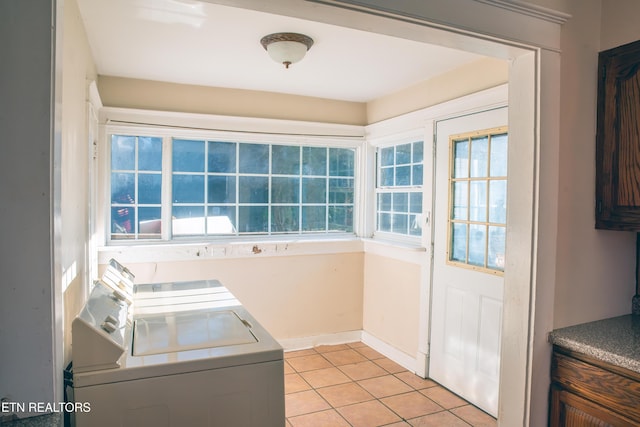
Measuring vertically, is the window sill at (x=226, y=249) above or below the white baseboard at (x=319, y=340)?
above

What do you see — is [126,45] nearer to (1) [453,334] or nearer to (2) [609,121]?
(2) [609,121]

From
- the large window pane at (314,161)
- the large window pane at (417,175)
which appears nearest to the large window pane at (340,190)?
the large window pane at (314,161)

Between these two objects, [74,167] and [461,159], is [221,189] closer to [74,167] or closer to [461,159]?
[74,167]

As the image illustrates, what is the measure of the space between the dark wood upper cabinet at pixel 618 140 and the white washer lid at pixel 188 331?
156cm

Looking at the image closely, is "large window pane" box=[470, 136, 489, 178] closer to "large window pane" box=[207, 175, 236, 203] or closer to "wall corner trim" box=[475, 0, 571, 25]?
"wall corner trim" box=[475, 0, 571, 25]

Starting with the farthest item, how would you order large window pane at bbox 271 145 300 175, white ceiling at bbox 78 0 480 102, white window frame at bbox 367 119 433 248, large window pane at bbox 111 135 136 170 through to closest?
large window pane at bbox 271 145 300 175 → large window pane at bbox 111 135 136 170 → white window frame at bbox 367 119 433 248 → white ceiling at bbox 78 0 480 102

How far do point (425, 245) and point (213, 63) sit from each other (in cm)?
213

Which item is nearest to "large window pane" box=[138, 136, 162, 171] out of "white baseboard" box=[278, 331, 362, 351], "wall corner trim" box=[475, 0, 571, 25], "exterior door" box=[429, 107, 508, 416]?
"white baseboard" box=[278, 331, 362, 351]

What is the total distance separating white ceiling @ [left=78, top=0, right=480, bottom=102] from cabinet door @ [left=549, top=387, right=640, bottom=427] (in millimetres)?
2052

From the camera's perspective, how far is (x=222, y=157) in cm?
402

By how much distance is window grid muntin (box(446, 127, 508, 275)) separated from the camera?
9.57 ft

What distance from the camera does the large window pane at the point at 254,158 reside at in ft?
13.4

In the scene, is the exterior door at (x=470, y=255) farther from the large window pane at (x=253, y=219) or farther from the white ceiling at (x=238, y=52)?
the large window pane at (x=253, y=219)

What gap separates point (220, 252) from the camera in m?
3.88
